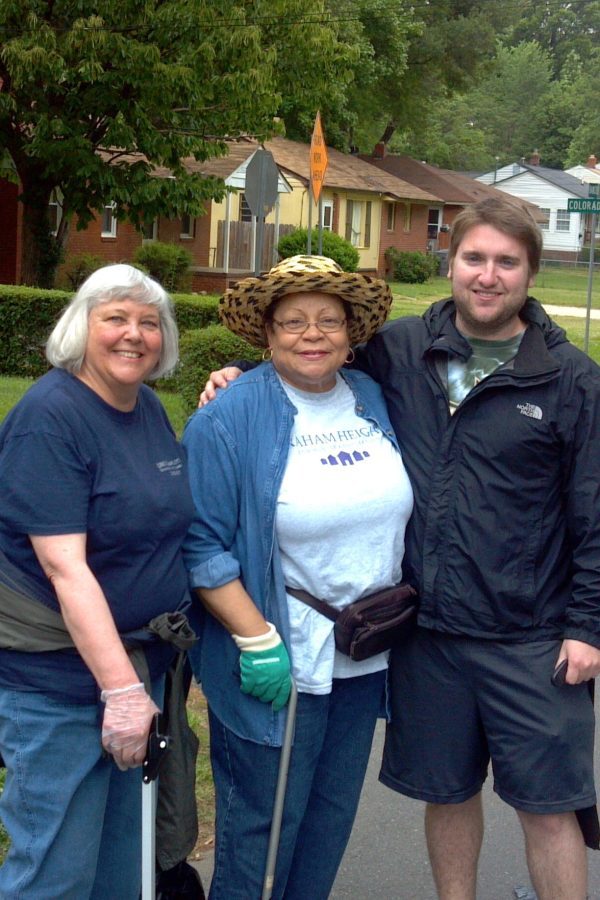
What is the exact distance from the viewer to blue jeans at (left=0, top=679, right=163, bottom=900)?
8.70ft

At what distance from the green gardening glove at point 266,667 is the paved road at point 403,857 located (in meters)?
1.14

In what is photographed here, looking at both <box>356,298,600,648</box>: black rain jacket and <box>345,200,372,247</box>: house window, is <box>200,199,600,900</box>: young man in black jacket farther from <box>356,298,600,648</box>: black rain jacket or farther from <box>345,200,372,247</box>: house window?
<box>345,200,372,247</box>: house window

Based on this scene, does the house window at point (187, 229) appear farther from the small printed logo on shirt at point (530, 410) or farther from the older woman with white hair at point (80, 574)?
the older woman with white hair at point (80, 574)

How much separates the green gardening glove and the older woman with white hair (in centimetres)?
26

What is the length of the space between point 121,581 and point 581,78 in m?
97.4

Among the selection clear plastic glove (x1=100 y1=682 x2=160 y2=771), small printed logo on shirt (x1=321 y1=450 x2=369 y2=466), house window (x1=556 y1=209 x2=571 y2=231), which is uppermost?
house window (x1=556 y1=209 x2=571 y2=231)

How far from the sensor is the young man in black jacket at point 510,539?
3.11 m

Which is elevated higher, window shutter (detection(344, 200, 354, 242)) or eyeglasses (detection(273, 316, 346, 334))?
window shutter (detection(344, 200, 354, 242))

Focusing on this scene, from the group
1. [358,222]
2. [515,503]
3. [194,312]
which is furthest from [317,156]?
[358,222]

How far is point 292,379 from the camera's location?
10.4 feet

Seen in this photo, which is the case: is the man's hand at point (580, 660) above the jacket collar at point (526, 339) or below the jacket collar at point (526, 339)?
below

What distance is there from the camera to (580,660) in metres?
3.09

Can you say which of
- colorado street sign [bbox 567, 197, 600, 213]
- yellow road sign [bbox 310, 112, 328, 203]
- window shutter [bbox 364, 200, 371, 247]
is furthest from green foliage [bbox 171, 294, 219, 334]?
window shutter [bbox 364, 200, 371, 247]

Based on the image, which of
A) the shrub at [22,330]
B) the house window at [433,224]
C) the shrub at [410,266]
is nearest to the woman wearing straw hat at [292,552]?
the shrub at [22,330]
